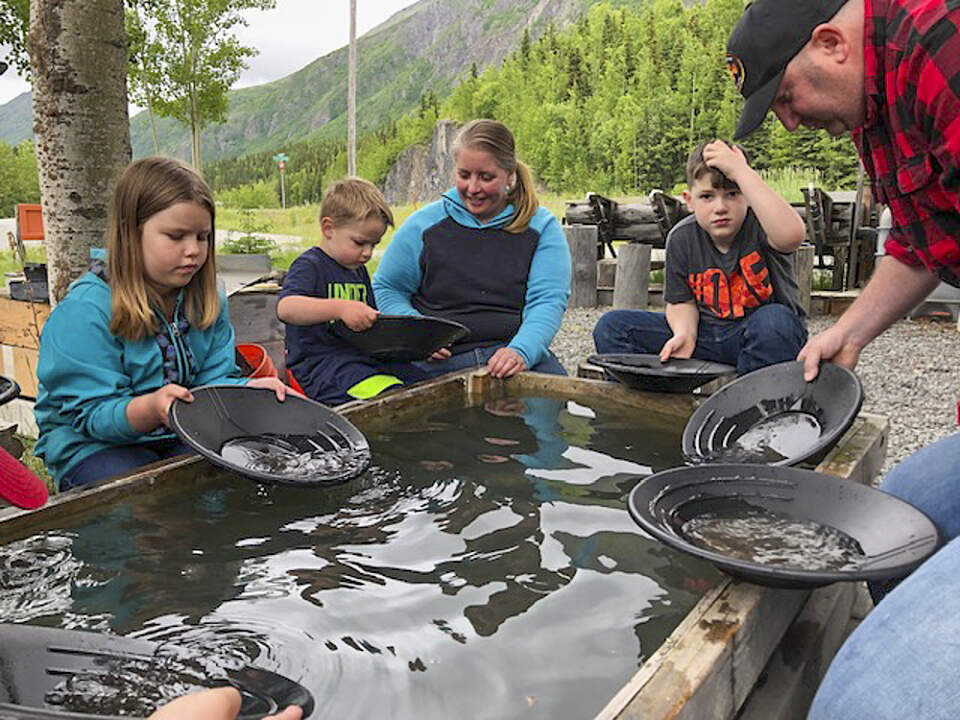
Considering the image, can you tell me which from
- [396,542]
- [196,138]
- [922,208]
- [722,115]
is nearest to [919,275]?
[922,208]

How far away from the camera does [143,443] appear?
2.27 meters

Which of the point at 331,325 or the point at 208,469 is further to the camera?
the point at 331,325

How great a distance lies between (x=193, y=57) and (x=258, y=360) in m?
19.6

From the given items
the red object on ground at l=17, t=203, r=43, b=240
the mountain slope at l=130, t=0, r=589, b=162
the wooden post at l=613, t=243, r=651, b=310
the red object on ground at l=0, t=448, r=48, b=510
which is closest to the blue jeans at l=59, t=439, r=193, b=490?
the red object on ground at l=0, t=448, r=48, b=510

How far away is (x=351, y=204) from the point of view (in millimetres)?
3080

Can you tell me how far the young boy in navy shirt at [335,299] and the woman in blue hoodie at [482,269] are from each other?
0.83 ft

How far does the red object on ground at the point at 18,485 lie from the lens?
3.52 ft

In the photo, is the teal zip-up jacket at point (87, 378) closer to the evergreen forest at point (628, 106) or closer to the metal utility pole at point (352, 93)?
the metal utility pole at point (352, 93)

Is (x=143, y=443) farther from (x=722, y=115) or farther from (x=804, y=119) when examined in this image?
(x=722, y=115)

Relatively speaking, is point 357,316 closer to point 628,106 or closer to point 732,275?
point 732,275

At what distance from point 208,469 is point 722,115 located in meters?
30.9

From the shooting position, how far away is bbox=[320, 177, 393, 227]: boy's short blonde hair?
3.08 m

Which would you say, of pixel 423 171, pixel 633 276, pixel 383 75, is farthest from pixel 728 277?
pixel 383 75

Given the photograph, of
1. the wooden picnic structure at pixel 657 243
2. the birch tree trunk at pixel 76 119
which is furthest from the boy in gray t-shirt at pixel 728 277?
the wooden picnic structure at pixel 657 243
